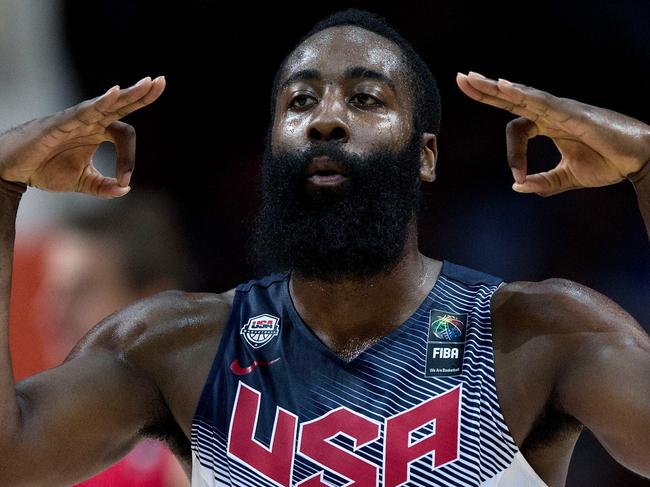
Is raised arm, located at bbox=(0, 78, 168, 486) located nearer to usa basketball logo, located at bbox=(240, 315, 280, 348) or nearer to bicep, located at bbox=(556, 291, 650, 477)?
usa basketball logo, located at bbox=(240, 315, 280, 348)

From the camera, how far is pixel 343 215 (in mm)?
3115

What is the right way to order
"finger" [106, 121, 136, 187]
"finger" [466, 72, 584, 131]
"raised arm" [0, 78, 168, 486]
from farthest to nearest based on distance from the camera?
1. "finger" [106, 121, 136, 187]
2. "raised arm" [0, 78, 168, 486]
3. "finger" [466, 72, 584, 131]

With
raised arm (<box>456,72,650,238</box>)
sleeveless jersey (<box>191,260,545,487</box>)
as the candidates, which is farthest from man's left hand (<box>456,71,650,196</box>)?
sleeveless jersey (<box>191,260,545,487</box>)

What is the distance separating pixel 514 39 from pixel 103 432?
3.28 metres

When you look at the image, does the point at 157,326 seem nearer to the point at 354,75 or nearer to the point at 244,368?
the point at 244,368

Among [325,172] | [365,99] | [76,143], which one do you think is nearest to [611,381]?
[325,172]

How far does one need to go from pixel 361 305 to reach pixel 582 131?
0.89 meters

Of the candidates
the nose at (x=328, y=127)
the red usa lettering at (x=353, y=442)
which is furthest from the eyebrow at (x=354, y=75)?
the red usa lettering at (x=353, y=442)

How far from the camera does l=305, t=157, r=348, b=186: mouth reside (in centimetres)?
309

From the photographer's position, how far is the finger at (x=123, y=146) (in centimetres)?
302

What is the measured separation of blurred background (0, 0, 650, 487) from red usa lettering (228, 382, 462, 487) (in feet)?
7.50

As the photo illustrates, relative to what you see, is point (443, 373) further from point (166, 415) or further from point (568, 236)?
point (568, 236)

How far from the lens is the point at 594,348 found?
9.44 ft

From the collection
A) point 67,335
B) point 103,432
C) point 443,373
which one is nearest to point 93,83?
point 67,335
